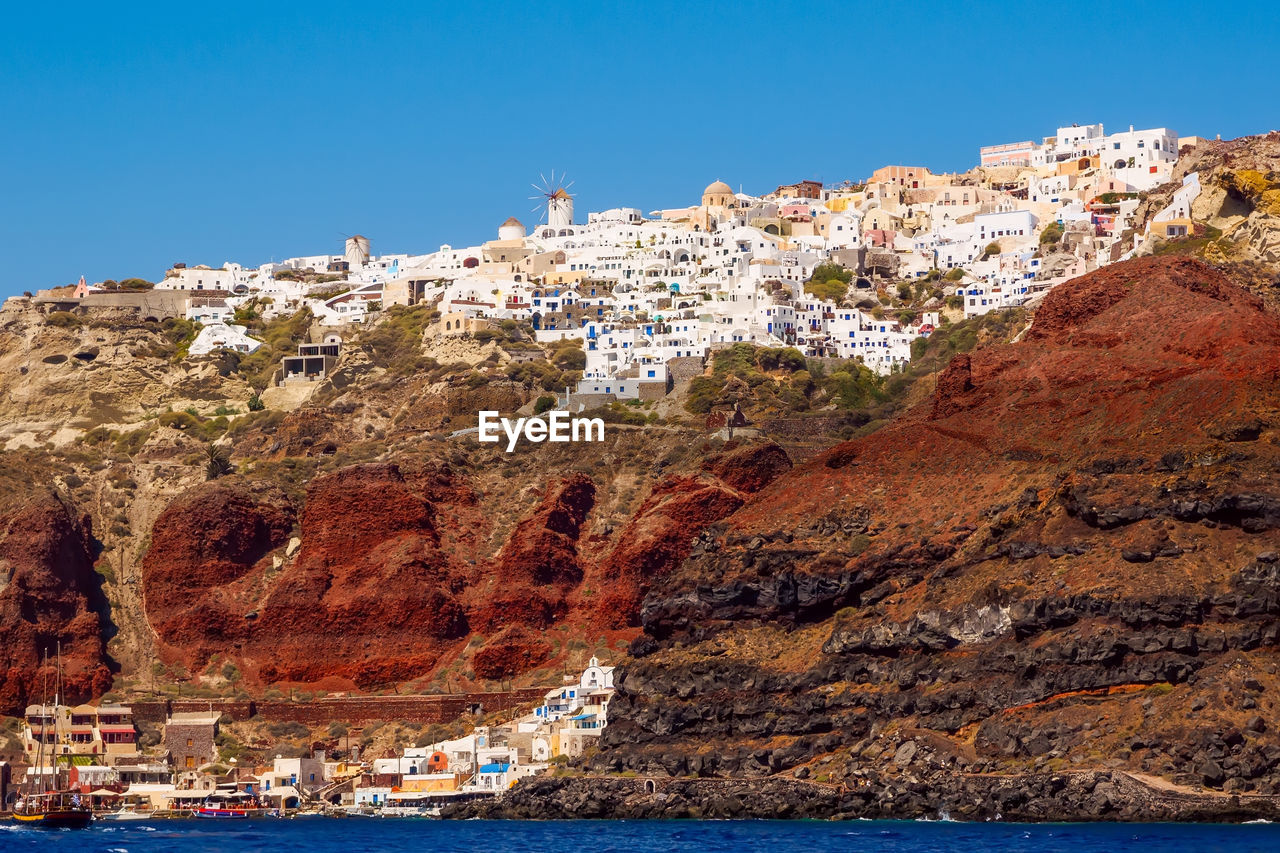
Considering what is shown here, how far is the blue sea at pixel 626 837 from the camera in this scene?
3467 inches

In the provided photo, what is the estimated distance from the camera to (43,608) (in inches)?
5059

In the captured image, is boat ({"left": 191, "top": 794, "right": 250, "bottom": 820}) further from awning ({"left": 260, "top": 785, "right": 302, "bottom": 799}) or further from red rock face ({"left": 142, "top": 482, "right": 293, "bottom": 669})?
red rock face ({"left": 142, "top": 482, "right": 293, "bottom": 669})

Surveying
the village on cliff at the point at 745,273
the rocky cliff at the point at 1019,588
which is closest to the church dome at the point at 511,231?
the village on cliff at the point at 745,273

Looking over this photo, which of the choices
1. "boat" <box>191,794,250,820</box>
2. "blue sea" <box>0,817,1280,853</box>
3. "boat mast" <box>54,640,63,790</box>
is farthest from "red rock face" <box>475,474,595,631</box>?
"boat mast" <box>54,640,63,790</box>

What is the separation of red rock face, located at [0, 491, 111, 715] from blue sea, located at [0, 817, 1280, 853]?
15.4 meters

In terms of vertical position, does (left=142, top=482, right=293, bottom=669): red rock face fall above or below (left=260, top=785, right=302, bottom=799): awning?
above

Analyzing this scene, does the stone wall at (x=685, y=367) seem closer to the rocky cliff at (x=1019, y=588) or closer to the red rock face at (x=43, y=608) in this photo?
the rocky cliff at (x=1019, y=588)

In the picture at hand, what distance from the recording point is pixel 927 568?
111375mm

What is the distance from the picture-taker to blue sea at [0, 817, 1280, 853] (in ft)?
289

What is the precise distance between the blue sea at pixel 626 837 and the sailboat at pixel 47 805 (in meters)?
0.77

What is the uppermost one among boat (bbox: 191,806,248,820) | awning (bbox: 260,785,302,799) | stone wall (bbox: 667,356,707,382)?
stone wall (bbox: 667,356,707,382)

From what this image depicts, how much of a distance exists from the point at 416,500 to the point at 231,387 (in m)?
40.0

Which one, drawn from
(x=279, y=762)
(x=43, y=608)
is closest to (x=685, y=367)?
(x=43, y=608)

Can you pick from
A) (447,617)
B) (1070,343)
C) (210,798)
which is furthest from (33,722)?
(1070,343)
